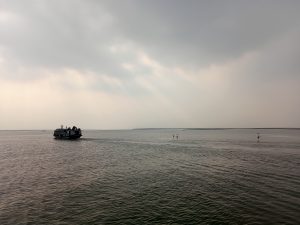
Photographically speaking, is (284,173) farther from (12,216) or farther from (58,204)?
(12,216)

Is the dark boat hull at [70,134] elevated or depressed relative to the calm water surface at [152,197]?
elevated

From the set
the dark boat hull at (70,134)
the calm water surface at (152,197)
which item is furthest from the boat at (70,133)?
the calm water surface at (152,197)

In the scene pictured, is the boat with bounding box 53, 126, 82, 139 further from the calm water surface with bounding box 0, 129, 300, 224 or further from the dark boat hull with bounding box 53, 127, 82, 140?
the calm water surface with bounding box 0, 129, 300, 224

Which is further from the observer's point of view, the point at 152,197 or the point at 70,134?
the point at 70,134

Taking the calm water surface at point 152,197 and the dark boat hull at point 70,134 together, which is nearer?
the calm water surface at point 152,197

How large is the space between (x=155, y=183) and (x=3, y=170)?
28.4m

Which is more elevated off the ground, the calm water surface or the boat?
the boat

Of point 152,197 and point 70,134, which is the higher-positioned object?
point 70,134

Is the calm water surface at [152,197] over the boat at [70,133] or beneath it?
beneath

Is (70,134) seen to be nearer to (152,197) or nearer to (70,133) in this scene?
(70,133)

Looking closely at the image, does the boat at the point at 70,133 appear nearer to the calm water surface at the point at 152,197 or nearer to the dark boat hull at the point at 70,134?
the dark boat hull at the point at 70,134

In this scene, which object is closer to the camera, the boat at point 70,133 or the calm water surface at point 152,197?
the calm water surface at point 152,197

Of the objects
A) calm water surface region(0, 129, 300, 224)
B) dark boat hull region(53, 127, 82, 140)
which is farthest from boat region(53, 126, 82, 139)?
calm water surface region(0, 129, 300, 224)

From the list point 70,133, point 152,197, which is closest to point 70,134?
point 70,133
